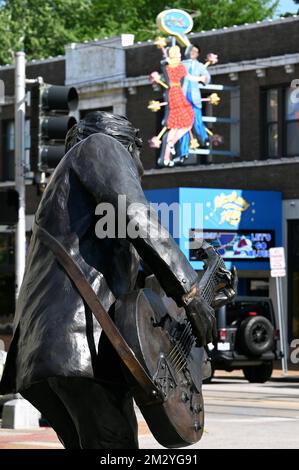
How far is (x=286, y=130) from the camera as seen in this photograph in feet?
116

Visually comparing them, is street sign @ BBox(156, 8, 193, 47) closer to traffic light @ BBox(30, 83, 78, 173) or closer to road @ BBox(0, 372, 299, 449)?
road @ BBox(0, 372, 299, 449)

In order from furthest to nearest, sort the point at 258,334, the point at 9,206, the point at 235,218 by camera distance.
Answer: the point at 235,218
the point at 258,334
the point at 9,206

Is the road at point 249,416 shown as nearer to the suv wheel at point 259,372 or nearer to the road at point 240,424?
the road at point 240,424

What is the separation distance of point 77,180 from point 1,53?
51.6 m

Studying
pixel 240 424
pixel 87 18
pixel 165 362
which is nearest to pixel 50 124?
pixel 240 424

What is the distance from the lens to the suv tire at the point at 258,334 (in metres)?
26.1

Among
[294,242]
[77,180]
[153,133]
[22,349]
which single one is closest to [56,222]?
[77,180]

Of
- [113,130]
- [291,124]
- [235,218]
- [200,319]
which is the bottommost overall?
[200,319]

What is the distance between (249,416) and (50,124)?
5479mm

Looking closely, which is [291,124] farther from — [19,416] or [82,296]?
[82,296]

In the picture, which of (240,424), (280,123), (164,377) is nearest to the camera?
(164,377)

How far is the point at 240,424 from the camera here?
49.8ft

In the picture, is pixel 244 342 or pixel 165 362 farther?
pixel 244 342

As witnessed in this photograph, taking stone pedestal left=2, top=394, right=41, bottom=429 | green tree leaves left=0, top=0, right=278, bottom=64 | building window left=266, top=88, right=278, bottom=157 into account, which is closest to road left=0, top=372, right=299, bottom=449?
stone pedestal left=2, top=394, right=41, bottom=429
